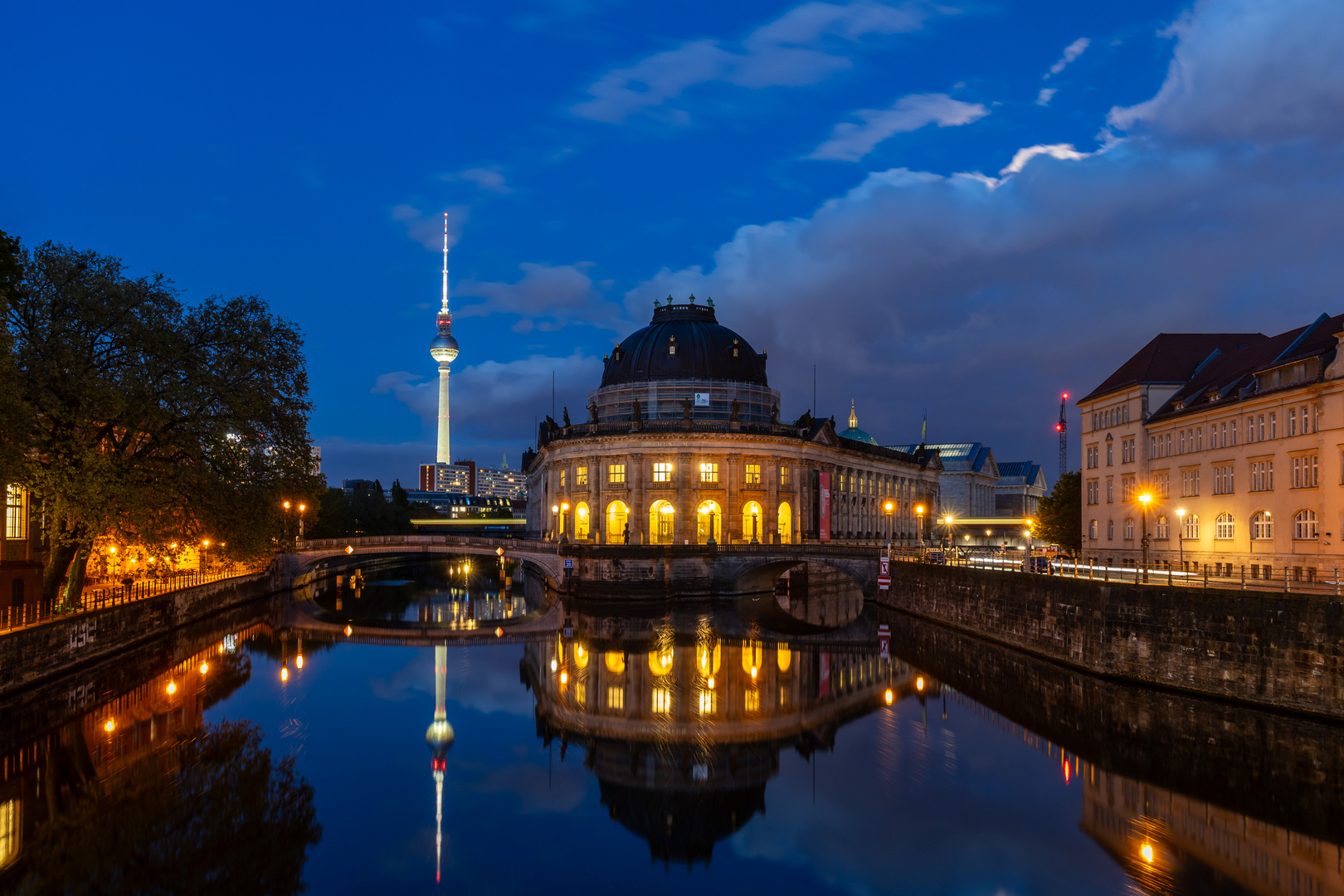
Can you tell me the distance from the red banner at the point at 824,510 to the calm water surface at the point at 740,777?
46951mm

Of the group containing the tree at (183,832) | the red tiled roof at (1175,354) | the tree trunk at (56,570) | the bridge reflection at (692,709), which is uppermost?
the red tiled roof at (1175,354)

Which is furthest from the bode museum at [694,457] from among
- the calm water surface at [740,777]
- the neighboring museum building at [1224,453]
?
the calm water surface at [740,777]

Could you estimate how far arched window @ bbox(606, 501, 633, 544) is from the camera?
3484 inches

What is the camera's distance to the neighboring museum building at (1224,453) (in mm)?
45469

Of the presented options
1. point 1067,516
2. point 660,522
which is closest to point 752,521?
point 660,522

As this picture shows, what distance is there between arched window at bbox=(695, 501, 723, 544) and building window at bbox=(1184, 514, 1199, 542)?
131 feet

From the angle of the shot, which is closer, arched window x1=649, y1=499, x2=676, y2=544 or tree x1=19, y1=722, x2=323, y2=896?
tree x1=19, y1=722, x2=323, y2=896

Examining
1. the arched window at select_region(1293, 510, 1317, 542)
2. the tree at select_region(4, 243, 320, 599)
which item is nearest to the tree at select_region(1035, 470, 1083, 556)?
the arched window at select_region(1293, 510, 1317, 542)

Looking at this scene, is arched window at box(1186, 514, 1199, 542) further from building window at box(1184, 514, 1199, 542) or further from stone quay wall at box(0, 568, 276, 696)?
stone quay wall at box(0, 568, 276, 696)

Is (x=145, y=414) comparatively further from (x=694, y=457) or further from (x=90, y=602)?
(x=694, y=457)

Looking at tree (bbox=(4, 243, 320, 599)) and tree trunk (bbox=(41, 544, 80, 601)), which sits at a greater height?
tree (bbox=(4, 243, 320, 599))

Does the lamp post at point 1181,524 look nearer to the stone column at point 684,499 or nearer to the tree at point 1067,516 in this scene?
the tree at point 1067,516

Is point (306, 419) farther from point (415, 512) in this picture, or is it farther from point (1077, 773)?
point (415, 512)

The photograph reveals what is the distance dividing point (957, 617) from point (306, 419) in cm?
3722
